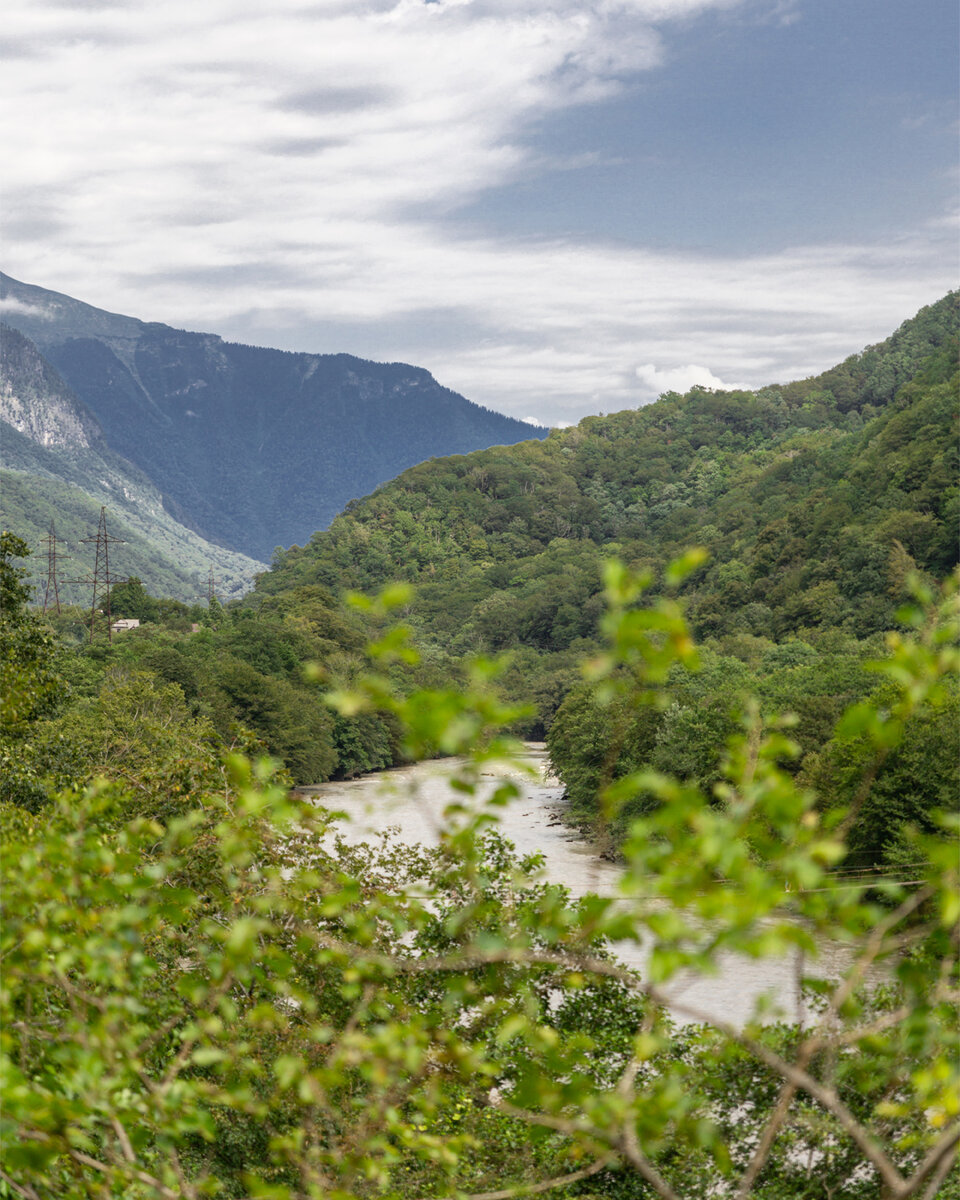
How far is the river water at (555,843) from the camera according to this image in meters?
3.63

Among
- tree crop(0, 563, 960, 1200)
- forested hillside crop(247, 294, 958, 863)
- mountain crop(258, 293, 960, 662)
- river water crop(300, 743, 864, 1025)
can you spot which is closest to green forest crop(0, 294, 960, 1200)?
tree crop(0, 563, 960, 1200)

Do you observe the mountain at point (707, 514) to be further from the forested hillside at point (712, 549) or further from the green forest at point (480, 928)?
the green forest at point (480, 928)

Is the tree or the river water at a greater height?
the tree

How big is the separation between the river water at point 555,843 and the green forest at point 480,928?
0.19 m

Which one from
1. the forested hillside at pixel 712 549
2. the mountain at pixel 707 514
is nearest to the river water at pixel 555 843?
the forested hillside at pixel 712 549

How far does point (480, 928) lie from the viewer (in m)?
8.02

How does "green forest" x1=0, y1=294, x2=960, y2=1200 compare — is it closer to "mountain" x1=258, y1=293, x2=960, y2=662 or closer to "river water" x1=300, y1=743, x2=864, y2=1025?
"river water" x1=300, y1=743, x2=864, y2=1025

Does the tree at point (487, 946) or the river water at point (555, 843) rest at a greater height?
the tree at point (487, 946)

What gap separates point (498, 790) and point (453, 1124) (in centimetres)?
755

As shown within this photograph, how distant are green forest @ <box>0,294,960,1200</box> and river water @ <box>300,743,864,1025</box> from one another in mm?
188

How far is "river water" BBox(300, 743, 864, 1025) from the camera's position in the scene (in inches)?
143

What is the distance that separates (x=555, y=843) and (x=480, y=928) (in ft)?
127

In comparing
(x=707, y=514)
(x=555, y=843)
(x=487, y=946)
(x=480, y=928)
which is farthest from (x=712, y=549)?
(x=487, y=946)

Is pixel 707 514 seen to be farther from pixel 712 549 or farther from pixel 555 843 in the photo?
pixel 555 843
